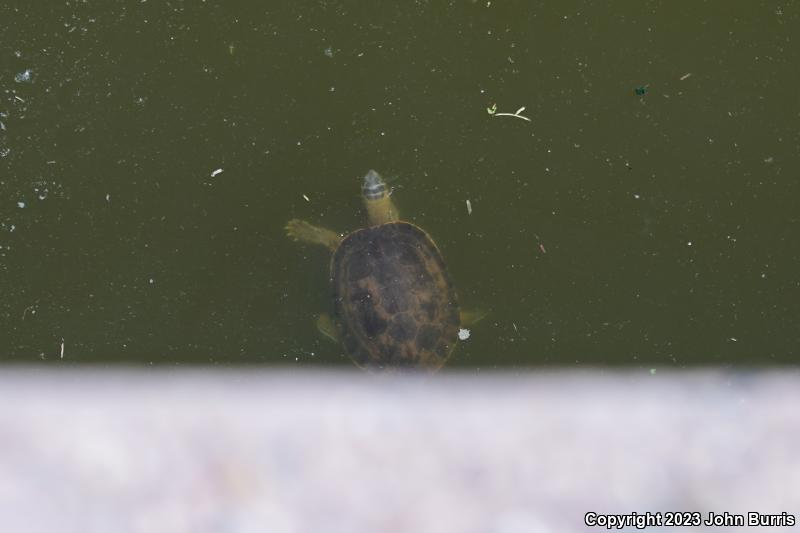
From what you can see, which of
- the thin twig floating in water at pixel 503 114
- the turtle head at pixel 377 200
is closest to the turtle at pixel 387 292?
the turtle head at pixel 377 200

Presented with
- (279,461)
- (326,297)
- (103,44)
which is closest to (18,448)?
(279,461)

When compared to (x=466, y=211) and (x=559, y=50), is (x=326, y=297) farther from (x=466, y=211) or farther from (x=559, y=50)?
(x=559, y=50)

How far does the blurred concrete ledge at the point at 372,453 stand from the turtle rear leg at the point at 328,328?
0.76 feet

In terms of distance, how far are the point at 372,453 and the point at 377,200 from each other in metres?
1.07

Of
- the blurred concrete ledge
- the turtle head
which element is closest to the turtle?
the turtle head

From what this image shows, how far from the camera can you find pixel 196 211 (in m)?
3.55

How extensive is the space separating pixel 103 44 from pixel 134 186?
1.99 ft

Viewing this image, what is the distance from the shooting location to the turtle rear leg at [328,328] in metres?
3.63

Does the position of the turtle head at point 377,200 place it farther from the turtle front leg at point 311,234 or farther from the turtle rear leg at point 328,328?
the turtle rear leg at point 328,328

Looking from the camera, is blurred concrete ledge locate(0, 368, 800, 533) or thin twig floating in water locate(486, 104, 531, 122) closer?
blurred concrete ledge locate(0, 368, 800, 533)

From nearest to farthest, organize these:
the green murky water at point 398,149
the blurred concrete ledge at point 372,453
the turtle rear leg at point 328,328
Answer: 1. the blurred concrete ledge at point 372,453
2. the green murky water at point 398,149
3. the turtle rear leg at point 328,328

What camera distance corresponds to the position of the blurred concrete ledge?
341 centimetres

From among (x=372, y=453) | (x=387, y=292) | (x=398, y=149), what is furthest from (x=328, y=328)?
(x=398, y=149)

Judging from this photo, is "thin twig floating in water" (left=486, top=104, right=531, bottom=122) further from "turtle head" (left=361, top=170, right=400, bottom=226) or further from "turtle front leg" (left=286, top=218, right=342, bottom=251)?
"turtle front leg" (left=286, top=218, right=342, bottom=251)
